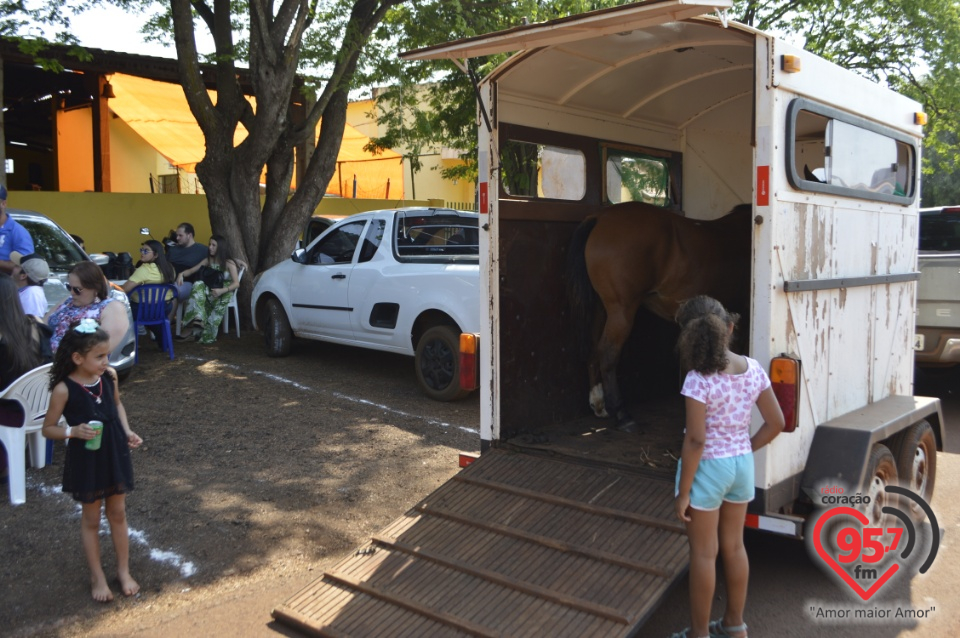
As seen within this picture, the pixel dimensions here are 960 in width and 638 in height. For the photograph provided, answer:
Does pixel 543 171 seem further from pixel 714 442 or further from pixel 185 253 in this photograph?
pixel 185 253

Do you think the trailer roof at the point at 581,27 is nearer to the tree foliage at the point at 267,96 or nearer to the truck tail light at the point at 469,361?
the truck tail light at the point at 469,361

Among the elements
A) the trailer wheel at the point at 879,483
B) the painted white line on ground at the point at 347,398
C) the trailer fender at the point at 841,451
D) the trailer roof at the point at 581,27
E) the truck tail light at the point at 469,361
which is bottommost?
the painted white line on ground at the point at 347,398

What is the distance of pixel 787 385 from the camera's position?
11.9 ft

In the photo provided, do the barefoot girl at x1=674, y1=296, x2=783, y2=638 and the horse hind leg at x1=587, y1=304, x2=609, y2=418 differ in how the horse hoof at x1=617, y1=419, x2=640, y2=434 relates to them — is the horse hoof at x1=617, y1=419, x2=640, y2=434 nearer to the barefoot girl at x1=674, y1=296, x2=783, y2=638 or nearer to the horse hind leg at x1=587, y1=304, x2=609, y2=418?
the horse hind leg at x1=587, y1=304, x2=609, y2=418

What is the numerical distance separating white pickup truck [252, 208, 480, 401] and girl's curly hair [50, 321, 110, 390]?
4168mm

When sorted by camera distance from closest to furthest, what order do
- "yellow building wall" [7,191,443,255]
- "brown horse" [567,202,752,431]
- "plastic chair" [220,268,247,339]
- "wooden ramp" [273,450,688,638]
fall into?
"wooden ramp" [273,450,688,638] < "brown horse" [567,202,752,431] < "plastic chair" [220,268,247,339] < "yellow building wall" [7,191,443,255]

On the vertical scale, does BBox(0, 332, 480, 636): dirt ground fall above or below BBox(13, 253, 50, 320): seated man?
below

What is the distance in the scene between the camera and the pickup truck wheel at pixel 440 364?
784 centimetres

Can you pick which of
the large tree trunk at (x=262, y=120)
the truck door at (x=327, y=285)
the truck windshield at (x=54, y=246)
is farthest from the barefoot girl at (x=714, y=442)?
the large tree trunk at (x=262, y=120)

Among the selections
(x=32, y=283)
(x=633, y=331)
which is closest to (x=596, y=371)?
(x=633, y=331)

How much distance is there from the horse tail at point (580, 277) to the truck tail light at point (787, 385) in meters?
1.70

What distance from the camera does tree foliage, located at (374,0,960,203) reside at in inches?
451

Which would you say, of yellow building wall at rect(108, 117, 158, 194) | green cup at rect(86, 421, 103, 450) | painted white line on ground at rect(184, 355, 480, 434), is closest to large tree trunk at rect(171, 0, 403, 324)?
painted white line on ground at rect(184, 355, 480, 434)

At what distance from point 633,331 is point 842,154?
2103mm
